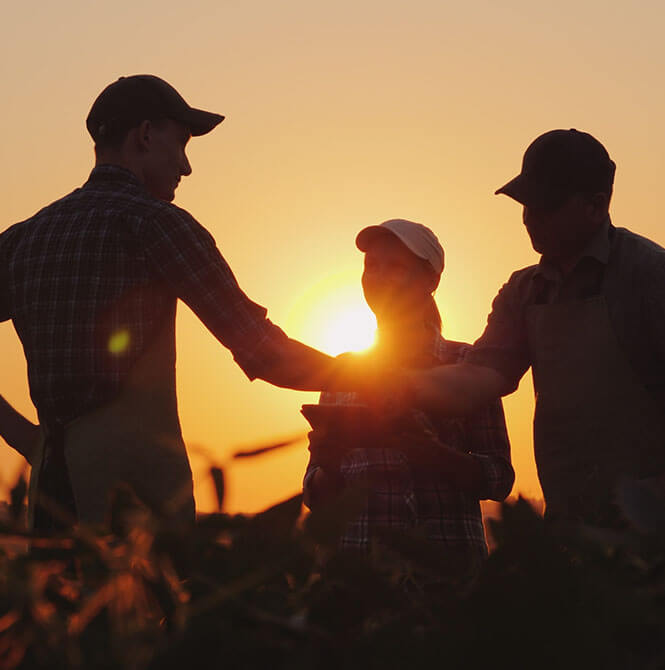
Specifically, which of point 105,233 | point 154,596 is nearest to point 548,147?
point 105,233

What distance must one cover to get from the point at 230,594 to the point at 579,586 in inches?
12.0

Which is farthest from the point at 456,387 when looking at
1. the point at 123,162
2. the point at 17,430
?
the point at 17,430

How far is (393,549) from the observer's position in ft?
3.40

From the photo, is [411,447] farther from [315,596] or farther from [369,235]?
[315,596]

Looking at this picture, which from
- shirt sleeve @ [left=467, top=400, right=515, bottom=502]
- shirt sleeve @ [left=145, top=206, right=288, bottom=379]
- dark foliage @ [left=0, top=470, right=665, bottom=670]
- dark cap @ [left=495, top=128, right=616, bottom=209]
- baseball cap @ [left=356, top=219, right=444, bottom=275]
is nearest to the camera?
dark foliage @ [left=0, top=470, right=665, bottom=670]

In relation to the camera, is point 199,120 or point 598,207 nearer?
point 199,120

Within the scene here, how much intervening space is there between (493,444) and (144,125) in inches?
77.1

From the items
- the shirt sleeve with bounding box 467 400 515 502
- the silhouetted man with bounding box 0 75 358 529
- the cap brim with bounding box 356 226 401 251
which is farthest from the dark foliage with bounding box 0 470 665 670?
the cap brim with bounding box 356 226 401 251

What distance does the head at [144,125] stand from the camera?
3.57 m

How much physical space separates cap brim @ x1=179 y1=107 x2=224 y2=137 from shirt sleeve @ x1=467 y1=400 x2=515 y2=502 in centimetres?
164

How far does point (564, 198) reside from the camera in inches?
150

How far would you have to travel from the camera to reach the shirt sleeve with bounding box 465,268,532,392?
3.92 m

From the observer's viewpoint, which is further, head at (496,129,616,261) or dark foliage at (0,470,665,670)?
head at (496,129,616,261)

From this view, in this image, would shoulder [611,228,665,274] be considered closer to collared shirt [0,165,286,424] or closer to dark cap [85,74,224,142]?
collared shirt [0,165,286,424]
